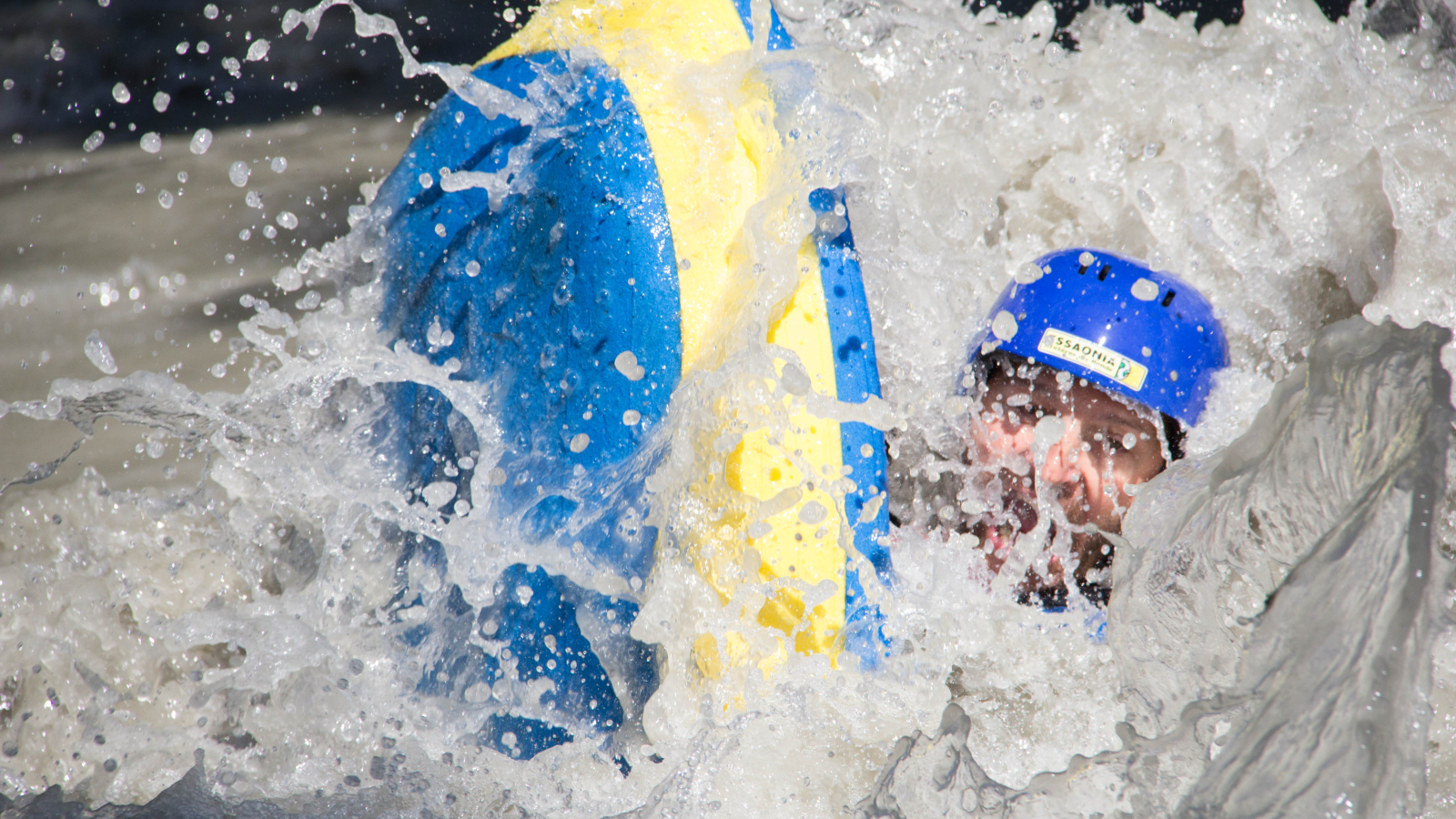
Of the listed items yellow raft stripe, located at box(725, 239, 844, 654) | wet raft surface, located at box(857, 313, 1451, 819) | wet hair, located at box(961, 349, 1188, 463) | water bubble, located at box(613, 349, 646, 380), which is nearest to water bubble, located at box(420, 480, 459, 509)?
water bubble, located at box(613, 349, 646, 380)

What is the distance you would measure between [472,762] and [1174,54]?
202 cm

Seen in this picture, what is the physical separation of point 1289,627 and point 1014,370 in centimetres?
87

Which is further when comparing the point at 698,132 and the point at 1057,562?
the point at 1057,562

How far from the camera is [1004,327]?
1779 millimetres

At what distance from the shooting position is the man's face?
Result: 1.67 meters

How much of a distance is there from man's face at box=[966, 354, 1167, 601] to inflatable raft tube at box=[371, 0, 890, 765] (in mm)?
388

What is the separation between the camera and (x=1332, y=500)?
38.7 inches

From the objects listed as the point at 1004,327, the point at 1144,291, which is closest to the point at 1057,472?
the point at 1004,327

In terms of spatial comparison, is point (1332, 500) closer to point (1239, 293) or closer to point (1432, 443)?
point (1432, 443)

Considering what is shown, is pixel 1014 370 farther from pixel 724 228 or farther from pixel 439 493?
pixel 439 493

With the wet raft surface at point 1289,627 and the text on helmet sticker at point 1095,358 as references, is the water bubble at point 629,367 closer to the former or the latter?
the wet raft surface at point 1289,627

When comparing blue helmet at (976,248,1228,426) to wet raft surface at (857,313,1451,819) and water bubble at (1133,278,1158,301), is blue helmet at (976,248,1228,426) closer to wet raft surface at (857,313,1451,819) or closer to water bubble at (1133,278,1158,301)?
water bubble at (1133,278,1158,301)

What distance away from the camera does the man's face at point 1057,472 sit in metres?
1.67

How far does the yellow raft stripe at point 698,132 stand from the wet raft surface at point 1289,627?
66cm
